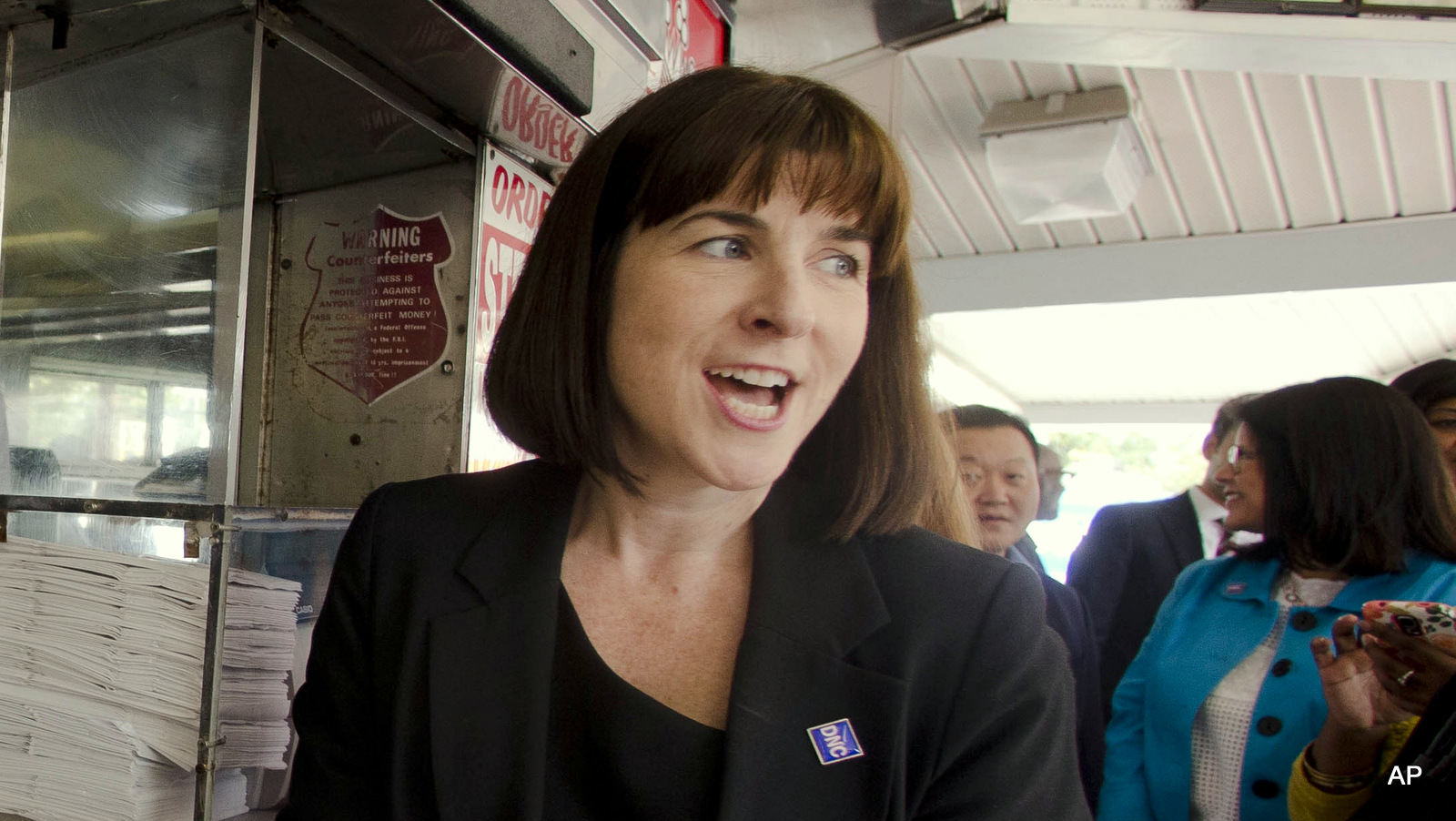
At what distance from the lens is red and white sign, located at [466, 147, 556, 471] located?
1.92 metres

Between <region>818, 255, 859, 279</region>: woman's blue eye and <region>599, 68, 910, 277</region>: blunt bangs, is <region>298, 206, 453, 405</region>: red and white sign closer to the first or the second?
<region>599, 68, 910, 277</region>: blunt bangs

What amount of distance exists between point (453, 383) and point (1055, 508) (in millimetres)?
2855

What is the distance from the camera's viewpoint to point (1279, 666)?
5.77ft

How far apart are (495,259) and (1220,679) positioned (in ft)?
5.39

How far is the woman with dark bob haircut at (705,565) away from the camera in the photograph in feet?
3.13

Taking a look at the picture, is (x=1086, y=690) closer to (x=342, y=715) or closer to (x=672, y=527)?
(x=672, y=527)

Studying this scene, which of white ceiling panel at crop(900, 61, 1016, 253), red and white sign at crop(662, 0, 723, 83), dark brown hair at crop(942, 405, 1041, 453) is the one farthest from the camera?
white ceiling panel at crop(900, 61, 1016, 253)

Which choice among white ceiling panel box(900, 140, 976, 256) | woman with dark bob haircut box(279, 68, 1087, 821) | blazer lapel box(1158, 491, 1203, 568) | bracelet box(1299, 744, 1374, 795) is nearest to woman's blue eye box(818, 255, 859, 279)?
woman with dark bob haircut box(279, 68, 1087, 821)

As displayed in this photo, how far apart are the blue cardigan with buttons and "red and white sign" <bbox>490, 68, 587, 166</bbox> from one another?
5.25ft

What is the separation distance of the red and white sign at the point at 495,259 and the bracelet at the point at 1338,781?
1540 mm

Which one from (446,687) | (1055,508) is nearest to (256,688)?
(446,687)

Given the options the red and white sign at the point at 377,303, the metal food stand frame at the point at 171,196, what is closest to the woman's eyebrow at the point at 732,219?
the metal food stand frame at the point at 171,196

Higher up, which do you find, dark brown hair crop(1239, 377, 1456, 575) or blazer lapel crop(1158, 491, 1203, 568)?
dark brown hair crop(1239, 377, 1456, 575)

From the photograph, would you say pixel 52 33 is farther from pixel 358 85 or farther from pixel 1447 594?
pixel 1447 594
